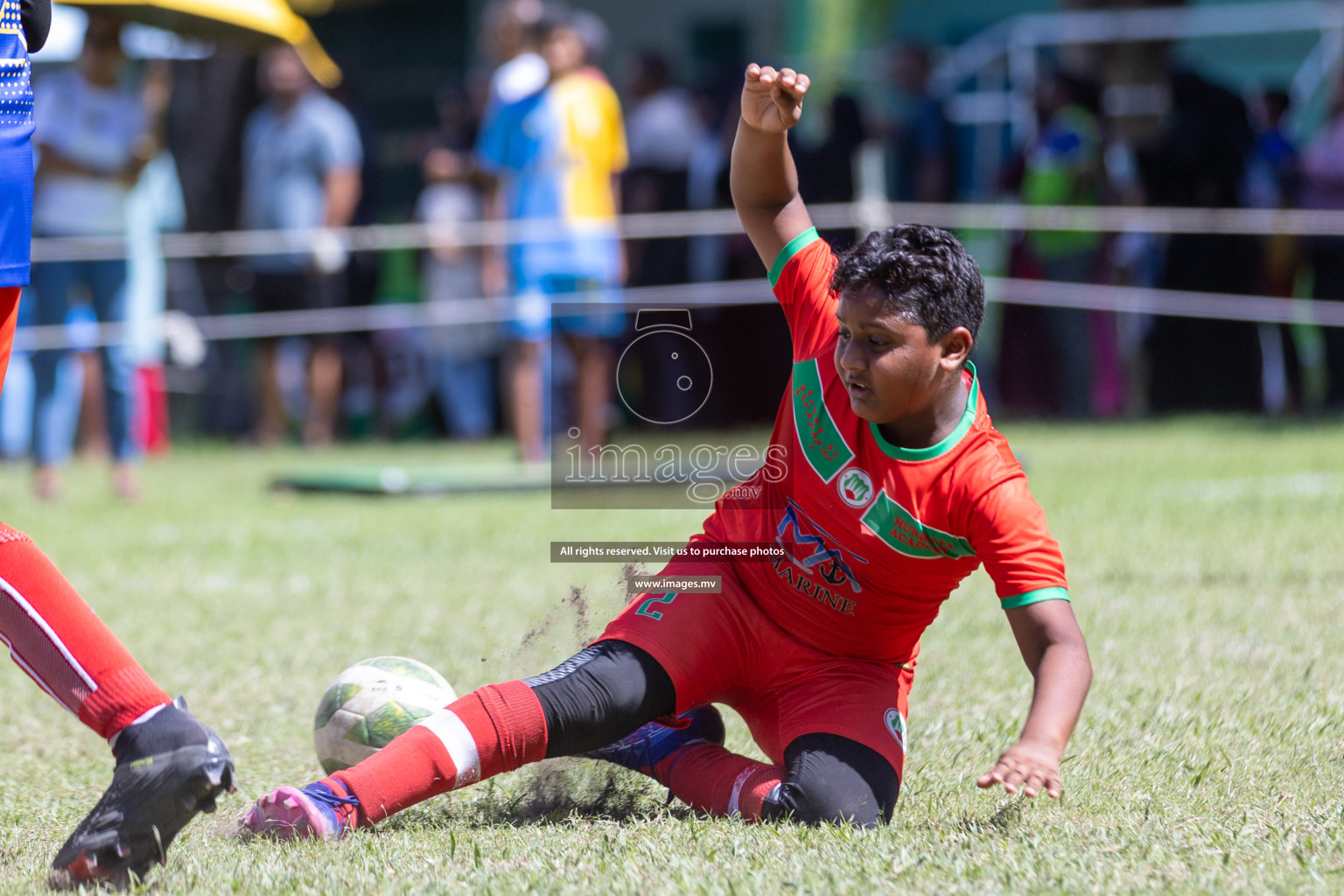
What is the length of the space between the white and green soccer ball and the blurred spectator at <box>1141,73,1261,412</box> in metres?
8.93

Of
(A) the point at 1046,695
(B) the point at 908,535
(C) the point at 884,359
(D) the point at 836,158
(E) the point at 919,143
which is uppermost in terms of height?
(E) the point at 919,143

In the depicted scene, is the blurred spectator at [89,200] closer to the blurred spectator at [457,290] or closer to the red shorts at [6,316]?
the blurred spectator at [457,290]

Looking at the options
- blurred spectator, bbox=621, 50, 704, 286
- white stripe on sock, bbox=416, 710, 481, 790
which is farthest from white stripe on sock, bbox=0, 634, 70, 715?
blurred spectator, bbox=621, 50, 704, 286

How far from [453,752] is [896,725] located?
0.87m

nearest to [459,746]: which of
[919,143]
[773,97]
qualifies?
[773,97]

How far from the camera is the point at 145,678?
2.53 metres

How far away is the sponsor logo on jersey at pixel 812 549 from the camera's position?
10.3 feet

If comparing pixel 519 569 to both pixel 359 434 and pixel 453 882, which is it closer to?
pixel 453 882

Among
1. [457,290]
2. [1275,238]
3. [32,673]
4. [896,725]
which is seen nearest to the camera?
[32,673]

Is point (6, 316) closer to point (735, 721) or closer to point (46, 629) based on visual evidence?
point (46, 629)

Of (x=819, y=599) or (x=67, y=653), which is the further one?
(x=819, y=599)

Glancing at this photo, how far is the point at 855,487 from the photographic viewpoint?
10.1 ft

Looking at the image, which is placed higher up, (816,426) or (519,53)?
(519,53)

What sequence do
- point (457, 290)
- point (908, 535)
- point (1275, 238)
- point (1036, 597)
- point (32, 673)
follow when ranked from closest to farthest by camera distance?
point (32, 673) → point (1036, 597) → point (908, 535) → point (1275, 238) → point (457, 290)
